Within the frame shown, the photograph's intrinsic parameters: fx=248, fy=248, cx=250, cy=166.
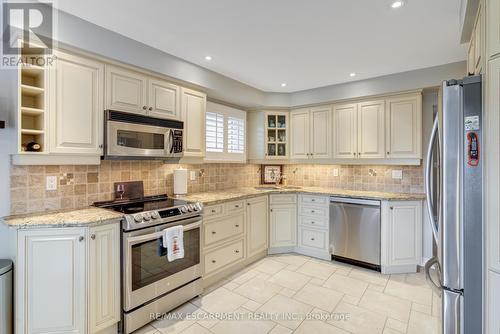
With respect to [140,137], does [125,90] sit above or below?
above

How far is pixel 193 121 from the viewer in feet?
10.1

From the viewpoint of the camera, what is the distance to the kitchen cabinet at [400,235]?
10.3ft

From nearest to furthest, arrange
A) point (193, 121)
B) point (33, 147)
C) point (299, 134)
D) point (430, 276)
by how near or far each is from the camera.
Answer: point (430, 276), point (33, 147), point (193, 121), point (299, 134)

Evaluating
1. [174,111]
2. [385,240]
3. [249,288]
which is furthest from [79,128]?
[385,240]

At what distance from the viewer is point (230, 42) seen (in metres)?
2.42

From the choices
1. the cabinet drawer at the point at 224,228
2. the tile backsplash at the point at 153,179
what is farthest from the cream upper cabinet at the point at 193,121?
the cabinet drawer at the point at 224,228

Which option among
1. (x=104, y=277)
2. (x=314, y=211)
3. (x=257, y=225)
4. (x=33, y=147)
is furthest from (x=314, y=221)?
(x=33, y=147)

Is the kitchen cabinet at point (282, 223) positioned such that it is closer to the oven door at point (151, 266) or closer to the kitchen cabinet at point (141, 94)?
the oven door at point (151, 266)

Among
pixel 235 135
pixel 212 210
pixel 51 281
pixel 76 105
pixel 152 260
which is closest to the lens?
pixel 51 281

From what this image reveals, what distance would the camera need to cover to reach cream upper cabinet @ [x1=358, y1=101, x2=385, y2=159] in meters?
3.44

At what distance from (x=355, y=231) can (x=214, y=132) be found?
2390 millimetres

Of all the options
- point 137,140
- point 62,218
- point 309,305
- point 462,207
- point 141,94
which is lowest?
point 309,305

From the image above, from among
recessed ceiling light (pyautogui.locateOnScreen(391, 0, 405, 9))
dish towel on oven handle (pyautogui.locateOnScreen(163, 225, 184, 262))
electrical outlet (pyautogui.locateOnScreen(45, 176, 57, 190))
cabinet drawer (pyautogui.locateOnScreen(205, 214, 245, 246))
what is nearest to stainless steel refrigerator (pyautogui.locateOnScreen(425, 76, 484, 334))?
recessed ceiling light (pyautogui.locateOnScreen(391, 0, 405, 9))

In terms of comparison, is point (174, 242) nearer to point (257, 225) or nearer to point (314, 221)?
point (257, 225)
